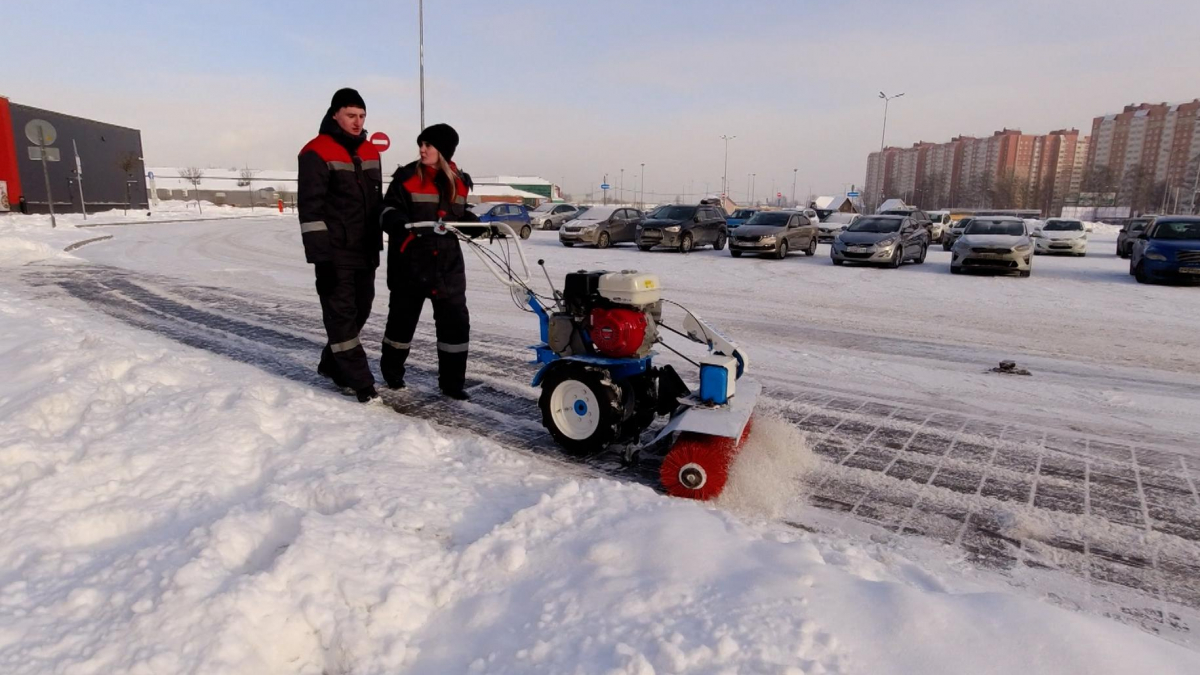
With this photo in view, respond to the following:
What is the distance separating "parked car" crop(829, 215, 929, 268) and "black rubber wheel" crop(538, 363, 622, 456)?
43.5ft

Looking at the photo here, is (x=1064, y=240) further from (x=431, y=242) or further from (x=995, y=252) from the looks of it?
(x=431, y=242)

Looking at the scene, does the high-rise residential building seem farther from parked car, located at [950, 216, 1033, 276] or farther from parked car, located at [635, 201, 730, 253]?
parked car, located at [950, 216, 1033, 276]

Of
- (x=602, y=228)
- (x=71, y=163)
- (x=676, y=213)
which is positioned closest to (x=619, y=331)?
(x=676, y=213)

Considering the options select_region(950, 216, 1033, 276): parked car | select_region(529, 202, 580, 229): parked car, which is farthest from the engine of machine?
select_region(529, 202, 580, 229): parked car

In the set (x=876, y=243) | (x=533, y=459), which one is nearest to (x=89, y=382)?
(x=533, y=459)

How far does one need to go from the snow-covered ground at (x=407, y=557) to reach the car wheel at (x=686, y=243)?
1472 centimetres

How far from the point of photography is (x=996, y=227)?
15.4m

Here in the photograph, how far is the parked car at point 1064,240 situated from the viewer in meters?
20.8

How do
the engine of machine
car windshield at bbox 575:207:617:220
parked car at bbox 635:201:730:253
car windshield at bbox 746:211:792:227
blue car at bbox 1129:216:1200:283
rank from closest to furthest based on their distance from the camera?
the engine of machine < blue car at bbox 1129:216:1200:283 < car windshield at bbox 746:211:792:227 < parked car at bbox 635:201:730:253 < car windshield at bbox 575:207:617:220

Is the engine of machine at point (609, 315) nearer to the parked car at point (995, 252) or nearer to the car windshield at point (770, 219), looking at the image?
the parked car at point (995, 252)

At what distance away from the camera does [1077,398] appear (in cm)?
546

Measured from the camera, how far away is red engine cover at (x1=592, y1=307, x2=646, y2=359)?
3.83 meters

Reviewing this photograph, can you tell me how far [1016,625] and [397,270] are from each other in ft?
13.1

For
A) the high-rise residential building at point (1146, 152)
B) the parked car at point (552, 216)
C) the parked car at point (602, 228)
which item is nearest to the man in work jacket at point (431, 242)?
the parked car at point (602, 228)
